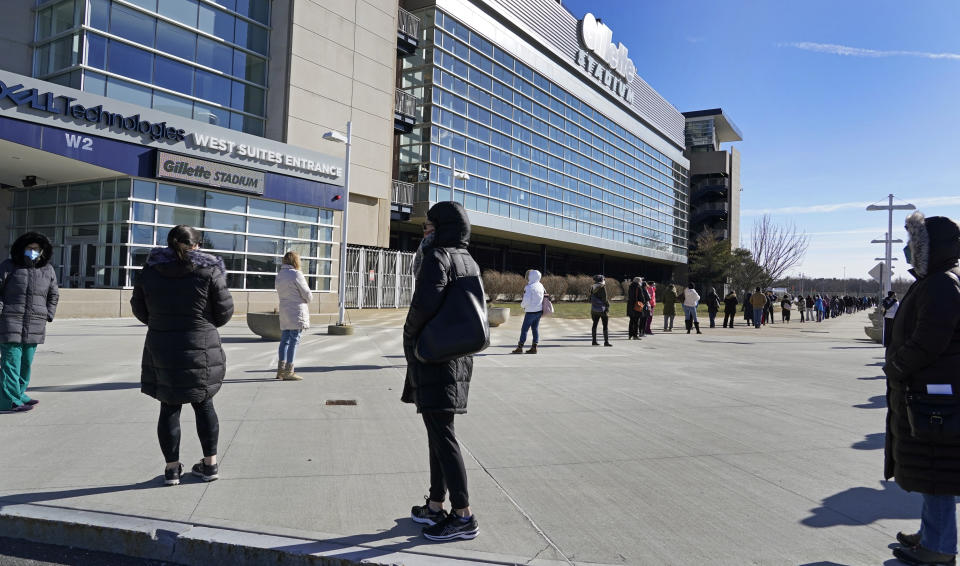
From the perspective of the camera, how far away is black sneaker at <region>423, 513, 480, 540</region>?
3207 millimetres

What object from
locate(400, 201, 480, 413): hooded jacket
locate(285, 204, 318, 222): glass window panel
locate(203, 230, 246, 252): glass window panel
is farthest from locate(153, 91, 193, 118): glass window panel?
locate(400, 201, 480, 413): hooded jacket

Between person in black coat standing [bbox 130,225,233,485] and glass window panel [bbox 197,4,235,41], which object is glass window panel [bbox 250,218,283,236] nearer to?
glass window panel [bbox 197,4,235,41]

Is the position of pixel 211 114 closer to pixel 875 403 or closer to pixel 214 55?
pixel 214 55

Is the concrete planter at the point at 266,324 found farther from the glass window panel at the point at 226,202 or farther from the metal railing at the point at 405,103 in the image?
the metal railing at the point at 405,103

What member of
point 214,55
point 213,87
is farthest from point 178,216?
point 214,55

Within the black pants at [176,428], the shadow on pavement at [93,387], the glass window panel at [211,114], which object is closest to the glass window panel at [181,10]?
the glass window panel at [211,114]

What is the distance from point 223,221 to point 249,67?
738 cm

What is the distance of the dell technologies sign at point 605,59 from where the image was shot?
46.8 metres

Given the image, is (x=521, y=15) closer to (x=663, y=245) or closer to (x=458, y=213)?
(x=663, y=245)

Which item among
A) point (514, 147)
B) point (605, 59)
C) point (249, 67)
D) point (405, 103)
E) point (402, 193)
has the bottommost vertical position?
point (402, 193)

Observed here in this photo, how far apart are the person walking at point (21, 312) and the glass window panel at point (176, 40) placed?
18338 millimetres

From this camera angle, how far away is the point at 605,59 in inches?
1950

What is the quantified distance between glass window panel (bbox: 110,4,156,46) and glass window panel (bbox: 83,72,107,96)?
1.76m

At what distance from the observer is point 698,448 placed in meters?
5.29
